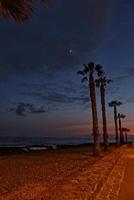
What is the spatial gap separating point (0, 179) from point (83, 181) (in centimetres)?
461

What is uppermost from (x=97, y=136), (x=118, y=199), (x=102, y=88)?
(x=102, y=88)

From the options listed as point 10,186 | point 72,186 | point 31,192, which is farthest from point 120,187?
point 10,186

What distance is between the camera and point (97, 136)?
120 feet

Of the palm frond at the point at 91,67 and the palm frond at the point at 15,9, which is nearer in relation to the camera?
the palm frond at the point at 15,9

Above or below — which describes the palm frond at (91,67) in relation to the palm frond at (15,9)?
above

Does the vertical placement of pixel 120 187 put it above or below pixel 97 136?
below

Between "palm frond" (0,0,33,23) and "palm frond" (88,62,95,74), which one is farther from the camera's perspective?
"palm frond" (88,62,95,74)

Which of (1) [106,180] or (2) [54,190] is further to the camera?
(1) [106,180]

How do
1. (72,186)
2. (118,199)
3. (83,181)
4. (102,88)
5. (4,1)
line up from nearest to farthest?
(4,1) < (118,199) < (72,186) < (83,181) < (102,88)

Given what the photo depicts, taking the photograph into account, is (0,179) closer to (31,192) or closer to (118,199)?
(31,192)

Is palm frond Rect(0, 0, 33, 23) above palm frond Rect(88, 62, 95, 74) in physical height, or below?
below

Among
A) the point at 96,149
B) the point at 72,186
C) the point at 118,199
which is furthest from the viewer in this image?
the point at 96,149

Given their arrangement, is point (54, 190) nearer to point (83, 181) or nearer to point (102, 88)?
point (83, 181)

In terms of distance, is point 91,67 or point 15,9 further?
point 91,67
